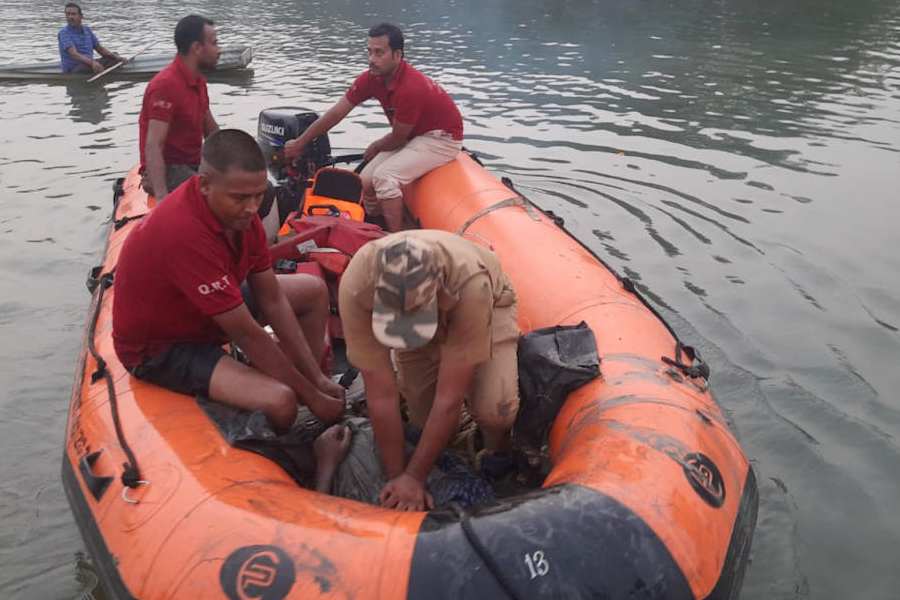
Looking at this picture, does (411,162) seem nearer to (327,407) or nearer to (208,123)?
(208,123)

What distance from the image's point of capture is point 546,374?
3.09 metres

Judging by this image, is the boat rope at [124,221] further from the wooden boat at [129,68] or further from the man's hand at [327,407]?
the wooden boat at [129,68]

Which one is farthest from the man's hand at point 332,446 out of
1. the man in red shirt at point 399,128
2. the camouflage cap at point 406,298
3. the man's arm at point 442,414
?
the man in red shirt at point 399,128

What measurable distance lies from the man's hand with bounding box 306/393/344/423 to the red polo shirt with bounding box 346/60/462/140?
3.00 m

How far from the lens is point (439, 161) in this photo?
18.7 feet

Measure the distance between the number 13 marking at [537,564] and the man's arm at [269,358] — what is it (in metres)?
1.36

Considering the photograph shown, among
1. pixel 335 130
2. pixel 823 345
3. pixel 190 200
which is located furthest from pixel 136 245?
pixel 335 130

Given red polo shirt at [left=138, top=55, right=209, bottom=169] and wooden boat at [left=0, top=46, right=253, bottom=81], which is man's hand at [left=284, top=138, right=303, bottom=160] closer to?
red polo shirt at [left=138, top=55, right=209, bottom=169]

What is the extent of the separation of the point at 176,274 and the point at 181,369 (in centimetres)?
44

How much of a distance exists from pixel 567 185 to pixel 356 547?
5.74m

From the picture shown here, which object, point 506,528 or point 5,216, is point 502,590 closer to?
point 506,528

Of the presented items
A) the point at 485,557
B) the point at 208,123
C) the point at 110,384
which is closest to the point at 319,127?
the point at 208,123

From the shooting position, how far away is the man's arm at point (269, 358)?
2.89m


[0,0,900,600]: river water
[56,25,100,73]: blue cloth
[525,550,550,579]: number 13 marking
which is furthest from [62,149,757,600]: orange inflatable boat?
[56,25,100,73]: blue cloth
